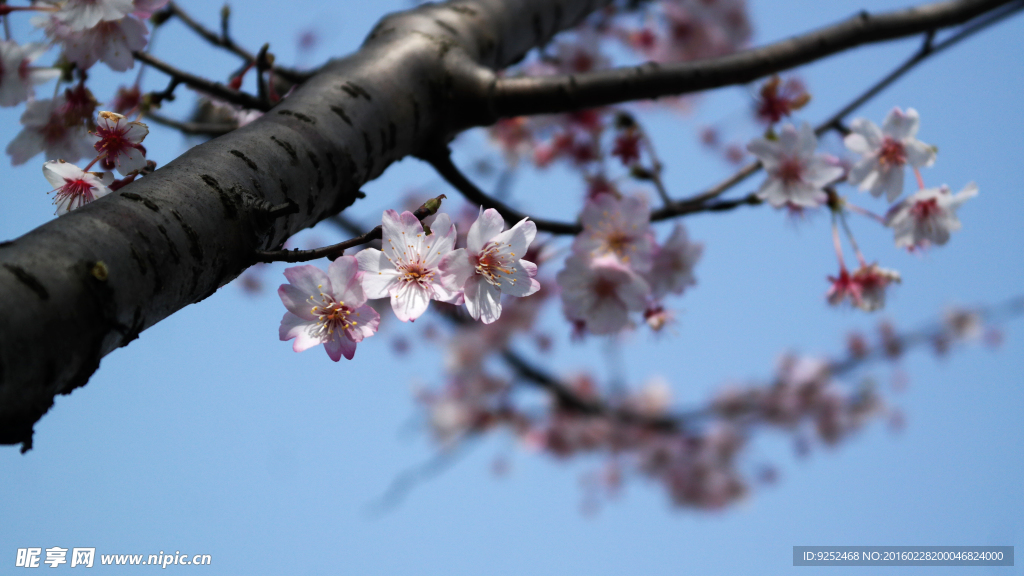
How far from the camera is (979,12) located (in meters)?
2.21

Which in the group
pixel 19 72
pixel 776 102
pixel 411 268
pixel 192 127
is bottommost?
pixel 411 268

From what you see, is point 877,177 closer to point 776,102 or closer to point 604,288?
point 776,102

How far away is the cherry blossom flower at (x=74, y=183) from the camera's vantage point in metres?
1.31

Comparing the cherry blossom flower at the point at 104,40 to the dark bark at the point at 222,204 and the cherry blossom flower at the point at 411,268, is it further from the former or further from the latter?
the cherry blossom flower at the point at 411,268

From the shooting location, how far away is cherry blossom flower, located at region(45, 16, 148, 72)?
164 cm

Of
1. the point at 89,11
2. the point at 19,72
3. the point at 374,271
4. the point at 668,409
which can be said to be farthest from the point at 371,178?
the point at 668,409

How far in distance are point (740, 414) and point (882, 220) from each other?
6.01 meters

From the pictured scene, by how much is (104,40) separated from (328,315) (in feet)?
3.58

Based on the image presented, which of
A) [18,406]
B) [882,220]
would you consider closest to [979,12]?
[882,220]

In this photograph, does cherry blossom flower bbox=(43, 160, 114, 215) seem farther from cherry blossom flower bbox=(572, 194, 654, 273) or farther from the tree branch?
cherry blossom flower bbox=(572, 194, 654, 273)

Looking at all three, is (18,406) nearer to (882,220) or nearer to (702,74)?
(702,74)

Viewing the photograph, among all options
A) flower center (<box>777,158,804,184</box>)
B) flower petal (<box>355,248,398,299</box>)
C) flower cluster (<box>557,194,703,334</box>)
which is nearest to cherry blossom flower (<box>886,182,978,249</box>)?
flower center (<box>777,158,804,184</box>)

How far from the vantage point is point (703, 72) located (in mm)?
1884

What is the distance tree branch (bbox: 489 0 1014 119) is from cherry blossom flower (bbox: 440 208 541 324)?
0.59 metres
